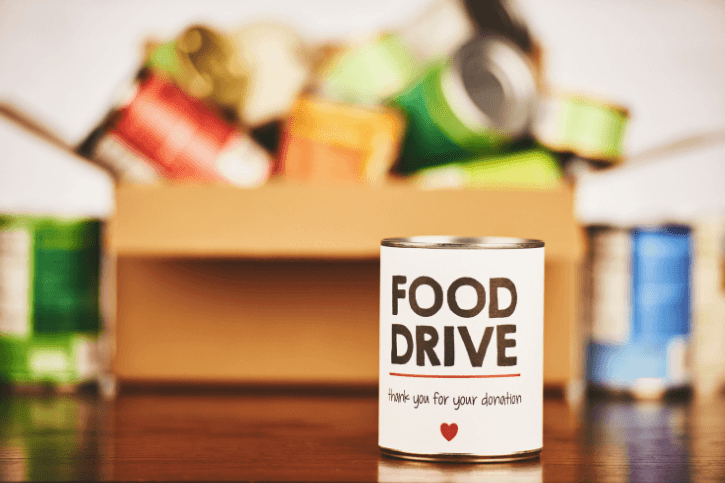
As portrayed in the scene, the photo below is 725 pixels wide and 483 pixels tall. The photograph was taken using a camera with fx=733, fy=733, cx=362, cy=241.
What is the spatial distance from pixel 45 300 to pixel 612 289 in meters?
0.67

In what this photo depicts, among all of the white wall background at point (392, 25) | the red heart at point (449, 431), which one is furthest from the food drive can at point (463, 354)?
the white wall background at point (392, 25)

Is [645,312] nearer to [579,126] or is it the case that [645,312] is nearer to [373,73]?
[579,126]

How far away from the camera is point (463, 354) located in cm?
54

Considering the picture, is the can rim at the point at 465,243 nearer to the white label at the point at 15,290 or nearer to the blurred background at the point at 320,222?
the blurred background at the point at 320,222

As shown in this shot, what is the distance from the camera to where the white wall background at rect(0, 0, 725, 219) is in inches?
56.1

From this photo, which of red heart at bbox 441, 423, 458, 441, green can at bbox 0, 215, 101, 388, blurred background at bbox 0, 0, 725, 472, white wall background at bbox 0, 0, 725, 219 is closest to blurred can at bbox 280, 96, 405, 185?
blurred background at bbox 0, 0, 725, 472

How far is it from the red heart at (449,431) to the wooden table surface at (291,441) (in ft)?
0.08

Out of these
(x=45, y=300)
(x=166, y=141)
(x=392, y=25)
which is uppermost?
(x=392, y=25)

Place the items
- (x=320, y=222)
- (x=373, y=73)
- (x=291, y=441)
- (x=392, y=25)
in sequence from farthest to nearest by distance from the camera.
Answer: (x=392, y=25), (x=373, y=73), (x=320, y=222), (x=291, y=441)

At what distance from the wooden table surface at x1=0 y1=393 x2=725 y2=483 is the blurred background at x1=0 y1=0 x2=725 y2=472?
0.18 ft

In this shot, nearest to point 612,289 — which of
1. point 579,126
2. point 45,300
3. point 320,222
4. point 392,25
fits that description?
point 579,126

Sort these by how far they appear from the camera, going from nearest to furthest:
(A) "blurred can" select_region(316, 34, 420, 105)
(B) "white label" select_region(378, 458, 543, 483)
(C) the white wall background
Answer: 1. (B) "white label" select_region(378, 458, 543, 483)
2. (A) "blurred can" select_region(316, 34, 420, 105)
3. (C) the white wall background

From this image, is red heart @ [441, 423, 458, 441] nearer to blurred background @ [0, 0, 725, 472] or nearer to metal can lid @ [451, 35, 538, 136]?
blurred background @ [0, 0, 725, 472]

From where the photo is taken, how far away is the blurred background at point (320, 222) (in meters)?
0.80
